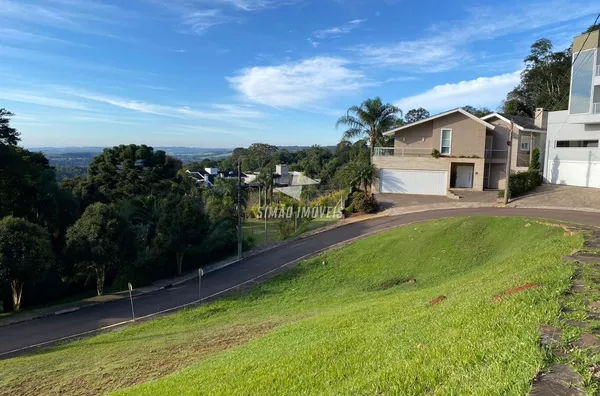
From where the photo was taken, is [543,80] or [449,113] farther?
[543,80]

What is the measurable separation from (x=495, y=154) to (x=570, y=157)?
5190mm

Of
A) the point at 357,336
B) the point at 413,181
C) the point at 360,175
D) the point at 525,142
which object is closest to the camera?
the point at 357,336

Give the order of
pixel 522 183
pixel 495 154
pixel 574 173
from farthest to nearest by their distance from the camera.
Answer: pixel 495 154
pixel 574 173
pixel 522 183

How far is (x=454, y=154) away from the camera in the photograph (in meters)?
30.9

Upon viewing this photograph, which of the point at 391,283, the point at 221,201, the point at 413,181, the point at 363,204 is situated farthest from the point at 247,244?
the point at 221,201

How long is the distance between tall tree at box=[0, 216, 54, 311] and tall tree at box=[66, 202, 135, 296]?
5.65 ft

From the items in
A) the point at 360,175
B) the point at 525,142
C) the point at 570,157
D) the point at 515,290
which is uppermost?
the point at 525,142

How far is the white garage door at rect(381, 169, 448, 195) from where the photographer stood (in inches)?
1200

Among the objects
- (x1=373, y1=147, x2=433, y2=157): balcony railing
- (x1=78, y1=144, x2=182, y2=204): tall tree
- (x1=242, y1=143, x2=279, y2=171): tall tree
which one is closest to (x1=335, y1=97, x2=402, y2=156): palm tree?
(x1=373, y1=147, x2=433, y2=157): balcony railing

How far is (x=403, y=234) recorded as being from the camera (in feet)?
66.5

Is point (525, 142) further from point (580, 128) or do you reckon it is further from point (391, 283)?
point (391, 283)

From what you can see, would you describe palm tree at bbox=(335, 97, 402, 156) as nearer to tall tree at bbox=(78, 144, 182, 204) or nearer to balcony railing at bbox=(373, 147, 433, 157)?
balcony railing at bbox=(373, 147, 433, 157)

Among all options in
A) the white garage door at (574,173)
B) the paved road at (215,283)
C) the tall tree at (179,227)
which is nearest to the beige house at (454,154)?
the white garage door at (574,173)

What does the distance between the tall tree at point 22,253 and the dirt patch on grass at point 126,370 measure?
335 inches
